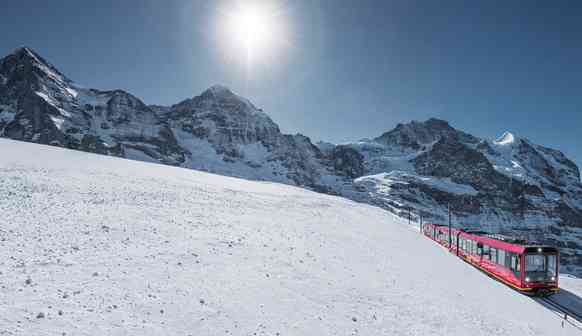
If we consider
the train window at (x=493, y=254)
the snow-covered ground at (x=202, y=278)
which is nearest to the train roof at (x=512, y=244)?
the train window at (x=493, y=254)

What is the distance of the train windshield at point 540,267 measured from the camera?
2138cm

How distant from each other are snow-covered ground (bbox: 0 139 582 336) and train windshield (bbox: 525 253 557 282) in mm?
4023

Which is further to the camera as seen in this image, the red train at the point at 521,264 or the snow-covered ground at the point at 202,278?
the red train at the point at 521,264

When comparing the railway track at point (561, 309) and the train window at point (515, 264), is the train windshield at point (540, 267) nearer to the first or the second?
the train window at point (515, 264)

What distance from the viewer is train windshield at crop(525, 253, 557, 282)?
21375 mm

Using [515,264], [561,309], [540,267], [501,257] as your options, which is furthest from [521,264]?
[561,309]

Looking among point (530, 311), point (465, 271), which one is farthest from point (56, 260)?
point (465, 271)

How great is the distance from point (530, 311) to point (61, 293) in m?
21.1

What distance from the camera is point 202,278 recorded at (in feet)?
33.8

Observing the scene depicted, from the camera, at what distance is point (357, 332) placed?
9.14 metres

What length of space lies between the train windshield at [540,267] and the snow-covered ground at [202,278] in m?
4.02

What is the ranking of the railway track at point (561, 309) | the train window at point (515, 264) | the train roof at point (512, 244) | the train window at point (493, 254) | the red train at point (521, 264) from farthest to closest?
the train window at point (493, 254) → the train window at point (515, 264) → the train roof at point (512, 244) → the red train at point (521, 264) → the railway track at point (561, 309)

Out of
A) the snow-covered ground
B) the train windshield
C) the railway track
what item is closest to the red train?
the train windshield

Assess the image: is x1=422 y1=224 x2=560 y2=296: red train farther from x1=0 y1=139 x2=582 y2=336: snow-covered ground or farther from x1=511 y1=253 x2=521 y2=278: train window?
x1=0 y1=139 x2=582 y2=336: snow-covered ground
